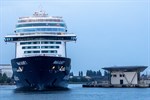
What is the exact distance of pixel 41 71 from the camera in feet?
291

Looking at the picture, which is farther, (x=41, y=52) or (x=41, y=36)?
(x=41, y=36)

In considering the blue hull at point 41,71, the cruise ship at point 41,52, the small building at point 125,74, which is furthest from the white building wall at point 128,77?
the blue hull at point 41,71

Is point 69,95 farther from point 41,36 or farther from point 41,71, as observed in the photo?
point 41,36

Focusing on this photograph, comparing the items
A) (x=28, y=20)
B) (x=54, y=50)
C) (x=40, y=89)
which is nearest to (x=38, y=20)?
Result: (x=28, y=20)

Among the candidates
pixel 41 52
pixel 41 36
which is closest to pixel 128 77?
pixel 41 36

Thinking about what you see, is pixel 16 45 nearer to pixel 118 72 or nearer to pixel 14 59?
pixel 14 59

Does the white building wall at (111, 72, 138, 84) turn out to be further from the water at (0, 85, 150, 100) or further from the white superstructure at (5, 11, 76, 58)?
the water at (0, 85, 150, 100)

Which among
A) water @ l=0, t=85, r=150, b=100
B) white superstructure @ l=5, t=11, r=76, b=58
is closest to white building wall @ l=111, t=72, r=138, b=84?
white superstructure @ l=5, t=11, r=76, b=58

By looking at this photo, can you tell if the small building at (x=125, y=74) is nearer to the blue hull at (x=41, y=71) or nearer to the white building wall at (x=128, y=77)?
the white building wall at (x=128, y=77)

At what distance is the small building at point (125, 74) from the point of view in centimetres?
12519

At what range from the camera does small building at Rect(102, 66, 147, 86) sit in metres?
125

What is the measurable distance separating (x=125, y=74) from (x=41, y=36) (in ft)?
118

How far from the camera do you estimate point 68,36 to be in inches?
3866

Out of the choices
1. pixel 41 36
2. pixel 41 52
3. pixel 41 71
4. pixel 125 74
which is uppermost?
pixel 41 36
